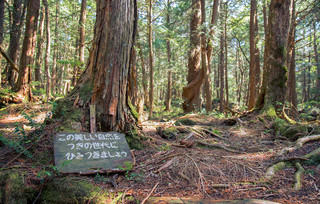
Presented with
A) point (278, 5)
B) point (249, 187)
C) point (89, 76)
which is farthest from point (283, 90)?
point (89, 76)

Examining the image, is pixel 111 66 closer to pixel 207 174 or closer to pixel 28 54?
pixel 207 174

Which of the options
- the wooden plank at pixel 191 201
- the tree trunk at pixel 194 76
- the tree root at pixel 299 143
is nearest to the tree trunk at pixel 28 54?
the tree trunk at pixel 194 76

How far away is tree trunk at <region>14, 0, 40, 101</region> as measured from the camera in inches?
385

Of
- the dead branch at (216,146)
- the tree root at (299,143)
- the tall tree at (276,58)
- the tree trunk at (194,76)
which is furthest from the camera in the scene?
the tree trunk at (194,76)

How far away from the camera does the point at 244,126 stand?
7207 mm

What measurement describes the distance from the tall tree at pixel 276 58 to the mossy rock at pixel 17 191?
24.4 ft

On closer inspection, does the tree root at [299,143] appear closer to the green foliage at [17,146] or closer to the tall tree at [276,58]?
the tall tree at [276,58]

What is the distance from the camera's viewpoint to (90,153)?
11.4ft

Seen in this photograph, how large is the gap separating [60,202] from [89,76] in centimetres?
298

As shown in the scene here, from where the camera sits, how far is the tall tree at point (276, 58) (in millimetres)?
7711

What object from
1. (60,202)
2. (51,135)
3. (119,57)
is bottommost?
(60,202)

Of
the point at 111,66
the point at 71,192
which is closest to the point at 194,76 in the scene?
the point at 111,66

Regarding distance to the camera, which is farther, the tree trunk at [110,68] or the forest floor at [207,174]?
the tree trunk at [110,68]

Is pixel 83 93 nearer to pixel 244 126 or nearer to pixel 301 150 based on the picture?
pixel 301 150
